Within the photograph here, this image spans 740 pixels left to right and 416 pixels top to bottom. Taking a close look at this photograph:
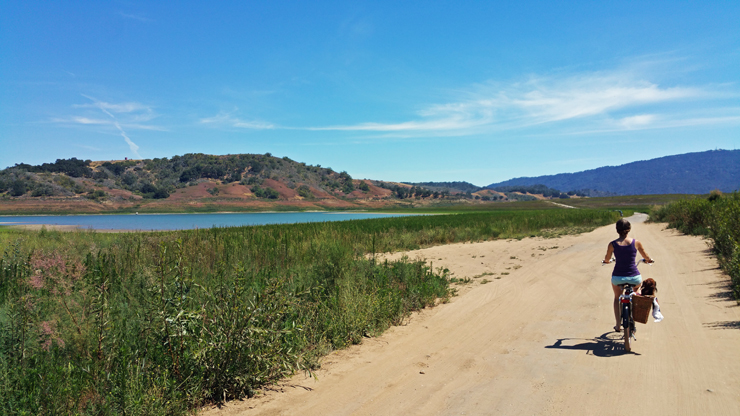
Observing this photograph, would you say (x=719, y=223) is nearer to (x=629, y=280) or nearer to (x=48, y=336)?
(x=629, y=280)

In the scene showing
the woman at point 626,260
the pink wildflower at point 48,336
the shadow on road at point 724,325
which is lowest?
the shadow on road at point 724,325

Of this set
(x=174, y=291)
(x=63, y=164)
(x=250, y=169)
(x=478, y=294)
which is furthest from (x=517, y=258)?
(x=63, y=164)

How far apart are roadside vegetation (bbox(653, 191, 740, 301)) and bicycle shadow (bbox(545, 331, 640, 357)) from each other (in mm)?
4037

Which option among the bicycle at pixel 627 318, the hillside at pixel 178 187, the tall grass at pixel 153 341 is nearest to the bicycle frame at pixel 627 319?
the bicycle at pixel 627 318

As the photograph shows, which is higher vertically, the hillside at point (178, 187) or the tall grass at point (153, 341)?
the hillside at point (178, 187)

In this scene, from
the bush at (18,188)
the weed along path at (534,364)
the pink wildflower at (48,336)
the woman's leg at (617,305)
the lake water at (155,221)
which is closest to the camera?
the weed along path at (534,364)

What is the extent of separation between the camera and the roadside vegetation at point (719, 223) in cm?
926

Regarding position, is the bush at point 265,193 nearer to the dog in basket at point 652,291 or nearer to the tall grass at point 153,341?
the tall grass at point 153,341

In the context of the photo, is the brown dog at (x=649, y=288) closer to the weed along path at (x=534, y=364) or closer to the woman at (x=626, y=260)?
the woman at (x=626, y=260)

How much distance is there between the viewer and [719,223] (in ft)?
42.3

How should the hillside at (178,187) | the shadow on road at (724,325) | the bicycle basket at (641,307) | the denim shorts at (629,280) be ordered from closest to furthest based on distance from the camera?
1. the bicycle basket at (641,307)
2. the denim shorts at (629,280)
3. the shadow on road at (724,325)
4. the hillside at (178,187)

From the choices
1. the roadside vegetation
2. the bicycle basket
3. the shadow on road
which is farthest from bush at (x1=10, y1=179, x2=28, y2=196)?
the shadow on road

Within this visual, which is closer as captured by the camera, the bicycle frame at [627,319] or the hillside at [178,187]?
the bicycle frame at [627,319]

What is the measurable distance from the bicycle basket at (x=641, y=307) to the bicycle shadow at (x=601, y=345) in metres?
0.49
